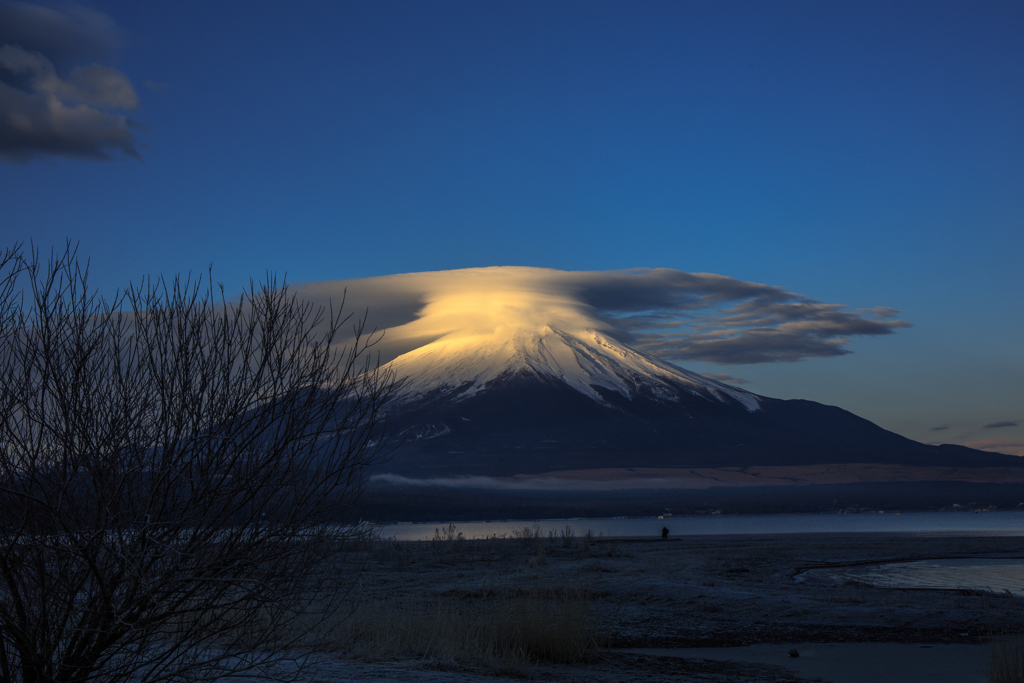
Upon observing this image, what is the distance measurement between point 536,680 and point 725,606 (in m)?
7.54

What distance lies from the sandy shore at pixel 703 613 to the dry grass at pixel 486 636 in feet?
1.03

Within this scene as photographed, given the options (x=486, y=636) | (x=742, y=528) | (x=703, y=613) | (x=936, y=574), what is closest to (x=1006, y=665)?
(x=486, y=636)

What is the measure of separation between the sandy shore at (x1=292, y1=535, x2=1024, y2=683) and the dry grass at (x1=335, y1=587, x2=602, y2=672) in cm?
32

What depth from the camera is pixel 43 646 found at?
20.0ft

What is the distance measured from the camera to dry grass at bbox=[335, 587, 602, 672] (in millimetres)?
10688

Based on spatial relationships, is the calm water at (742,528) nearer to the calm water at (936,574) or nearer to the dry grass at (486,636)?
the calm water at (936,574)

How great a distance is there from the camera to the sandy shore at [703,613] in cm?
1073

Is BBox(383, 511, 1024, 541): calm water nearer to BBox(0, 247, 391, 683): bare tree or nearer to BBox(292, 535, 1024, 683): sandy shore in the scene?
BBox(292, 535, 1024, 683): sandy shore

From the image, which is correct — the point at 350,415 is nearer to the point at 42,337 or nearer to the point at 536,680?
the point at 42,337

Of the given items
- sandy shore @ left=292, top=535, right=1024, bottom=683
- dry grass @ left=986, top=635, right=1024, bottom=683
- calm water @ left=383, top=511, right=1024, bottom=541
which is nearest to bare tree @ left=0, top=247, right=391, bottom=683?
sandy shore @ left=292, top=535, right=1024, bottom=683

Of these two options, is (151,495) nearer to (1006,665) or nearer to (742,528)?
(1006,665)

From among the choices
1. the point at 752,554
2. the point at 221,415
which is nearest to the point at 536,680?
the point at 221,415

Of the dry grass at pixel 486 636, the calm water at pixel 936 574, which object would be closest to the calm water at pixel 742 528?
the calm water at pixel 936 574

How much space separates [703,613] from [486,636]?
6179 millimetres
